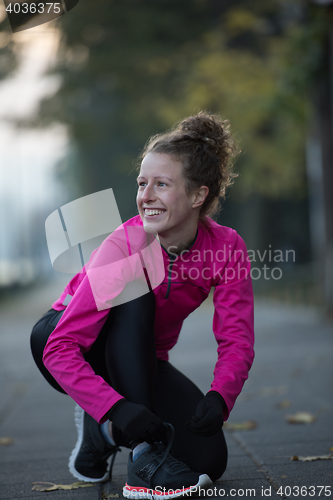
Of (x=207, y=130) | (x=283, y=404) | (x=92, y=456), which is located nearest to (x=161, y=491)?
(x=92, y=456)

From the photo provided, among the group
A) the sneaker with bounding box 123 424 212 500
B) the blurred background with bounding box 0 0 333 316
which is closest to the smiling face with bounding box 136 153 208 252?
the sneaker with bounding box 123 424 212 500

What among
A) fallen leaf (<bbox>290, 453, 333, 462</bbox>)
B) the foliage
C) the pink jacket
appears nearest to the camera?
the pink jacket

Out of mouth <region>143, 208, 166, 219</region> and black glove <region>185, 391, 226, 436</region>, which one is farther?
mouth <region>143, 208, 166, 219</region>

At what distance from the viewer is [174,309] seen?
2.46m

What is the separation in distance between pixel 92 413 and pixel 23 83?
13.1m

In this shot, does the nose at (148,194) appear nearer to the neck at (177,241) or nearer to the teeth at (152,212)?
the teeth at (152,212)

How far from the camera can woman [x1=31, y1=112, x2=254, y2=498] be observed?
6.96ft

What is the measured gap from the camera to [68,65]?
15250 mm

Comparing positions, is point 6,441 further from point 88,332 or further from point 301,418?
point 301,418

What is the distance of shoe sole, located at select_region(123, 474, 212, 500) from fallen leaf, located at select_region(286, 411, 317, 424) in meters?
1.55

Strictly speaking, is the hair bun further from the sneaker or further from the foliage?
the foliage

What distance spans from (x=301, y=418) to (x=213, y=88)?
11384 mm

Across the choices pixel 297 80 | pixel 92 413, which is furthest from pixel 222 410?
pixel 297 80

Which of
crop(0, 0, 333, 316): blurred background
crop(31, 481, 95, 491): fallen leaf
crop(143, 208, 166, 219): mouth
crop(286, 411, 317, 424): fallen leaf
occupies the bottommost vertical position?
crop(286, 411, 317, 424): fallen leaf
